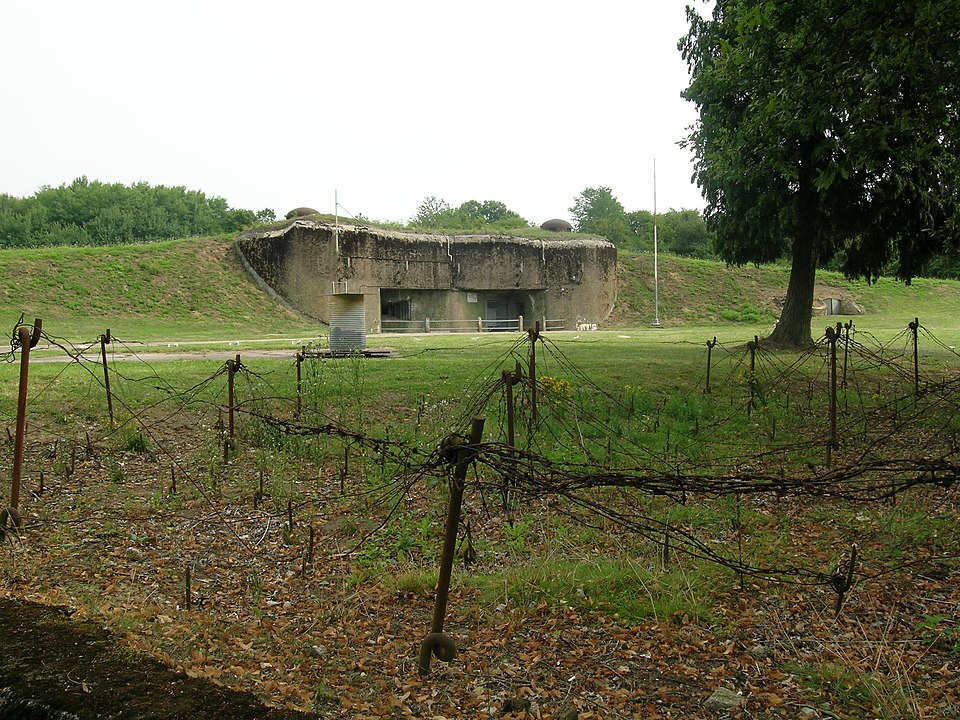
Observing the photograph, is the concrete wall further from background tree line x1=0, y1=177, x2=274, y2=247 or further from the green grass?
background tree line x1=0, y1=177, x2=274, y2=247

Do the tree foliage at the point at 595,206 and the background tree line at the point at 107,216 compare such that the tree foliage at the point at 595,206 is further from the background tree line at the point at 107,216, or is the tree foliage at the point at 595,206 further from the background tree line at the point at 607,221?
the background tree line at the point at 107,216

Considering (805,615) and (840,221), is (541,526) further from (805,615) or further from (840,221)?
(840,221)

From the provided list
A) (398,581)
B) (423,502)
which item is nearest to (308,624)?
(398,581)

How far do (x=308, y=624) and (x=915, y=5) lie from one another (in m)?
9.27

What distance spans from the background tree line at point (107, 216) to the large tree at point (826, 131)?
45657mm

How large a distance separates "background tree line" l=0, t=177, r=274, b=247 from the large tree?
4566cm

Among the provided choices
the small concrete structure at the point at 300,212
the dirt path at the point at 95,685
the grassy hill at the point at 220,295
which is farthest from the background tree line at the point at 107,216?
the dirt path at the point at 95,685

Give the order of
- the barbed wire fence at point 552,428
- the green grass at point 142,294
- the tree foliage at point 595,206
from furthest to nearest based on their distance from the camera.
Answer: the tree foliage at point 595,206
the green grass at point 142,294
the barbed wire fence at point 552,428

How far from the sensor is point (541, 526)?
23.6ft

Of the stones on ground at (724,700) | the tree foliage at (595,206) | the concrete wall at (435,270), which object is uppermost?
the tree foliage at (595,206)

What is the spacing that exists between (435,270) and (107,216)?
113 feet

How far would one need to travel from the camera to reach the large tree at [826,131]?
980 cm

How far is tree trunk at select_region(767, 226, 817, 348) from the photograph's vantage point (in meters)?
19.6

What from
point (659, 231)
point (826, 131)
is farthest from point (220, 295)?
point (659, 231)
